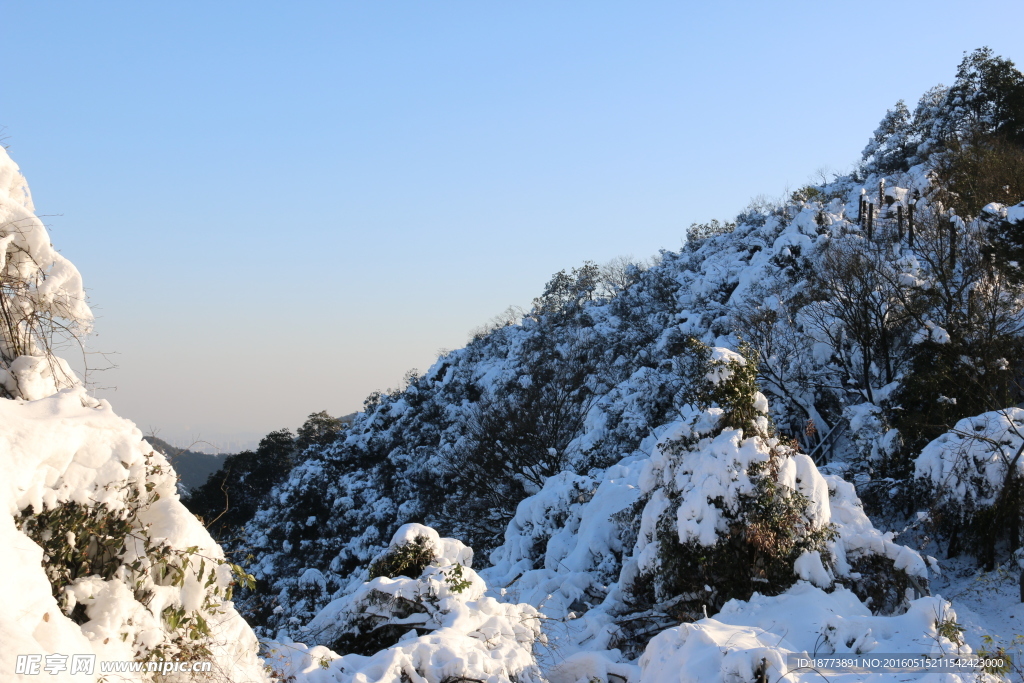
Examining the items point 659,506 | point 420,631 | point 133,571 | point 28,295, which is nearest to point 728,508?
point 659,506

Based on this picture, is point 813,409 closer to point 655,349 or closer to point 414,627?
point 655,349

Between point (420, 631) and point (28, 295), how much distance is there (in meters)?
4.66

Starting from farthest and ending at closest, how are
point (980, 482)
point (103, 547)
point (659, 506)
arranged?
point (980, 482), point (659, 506), point (103, 547)

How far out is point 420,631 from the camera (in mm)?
6680

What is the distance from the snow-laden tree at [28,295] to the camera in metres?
3.80

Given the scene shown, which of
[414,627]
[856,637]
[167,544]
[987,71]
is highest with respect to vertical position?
[987,71]

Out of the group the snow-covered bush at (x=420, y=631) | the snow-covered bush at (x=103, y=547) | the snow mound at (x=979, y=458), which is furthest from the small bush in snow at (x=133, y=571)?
the snow mound at (x=979, y=458)

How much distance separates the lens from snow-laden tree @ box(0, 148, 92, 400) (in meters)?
3.80

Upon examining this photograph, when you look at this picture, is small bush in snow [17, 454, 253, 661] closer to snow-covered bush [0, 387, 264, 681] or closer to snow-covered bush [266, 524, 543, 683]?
snow-covered bush [0, 387, 264, 681]

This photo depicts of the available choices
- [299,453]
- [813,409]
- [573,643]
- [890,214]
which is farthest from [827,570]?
[299,453]

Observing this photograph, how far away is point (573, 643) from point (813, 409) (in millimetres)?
10746

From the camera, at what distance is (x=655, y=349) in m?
24.7

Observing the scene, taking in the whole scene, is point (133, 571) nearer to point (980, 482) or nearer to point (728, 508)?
point (728, 508)

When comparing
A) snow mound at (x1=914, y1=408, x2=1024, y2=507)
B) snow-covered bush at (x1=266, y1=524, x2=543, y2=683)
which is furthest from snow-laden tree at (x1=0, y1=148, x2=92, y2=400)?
snow mound at (x1=914, y1=408, x2=1024, y2=507)
